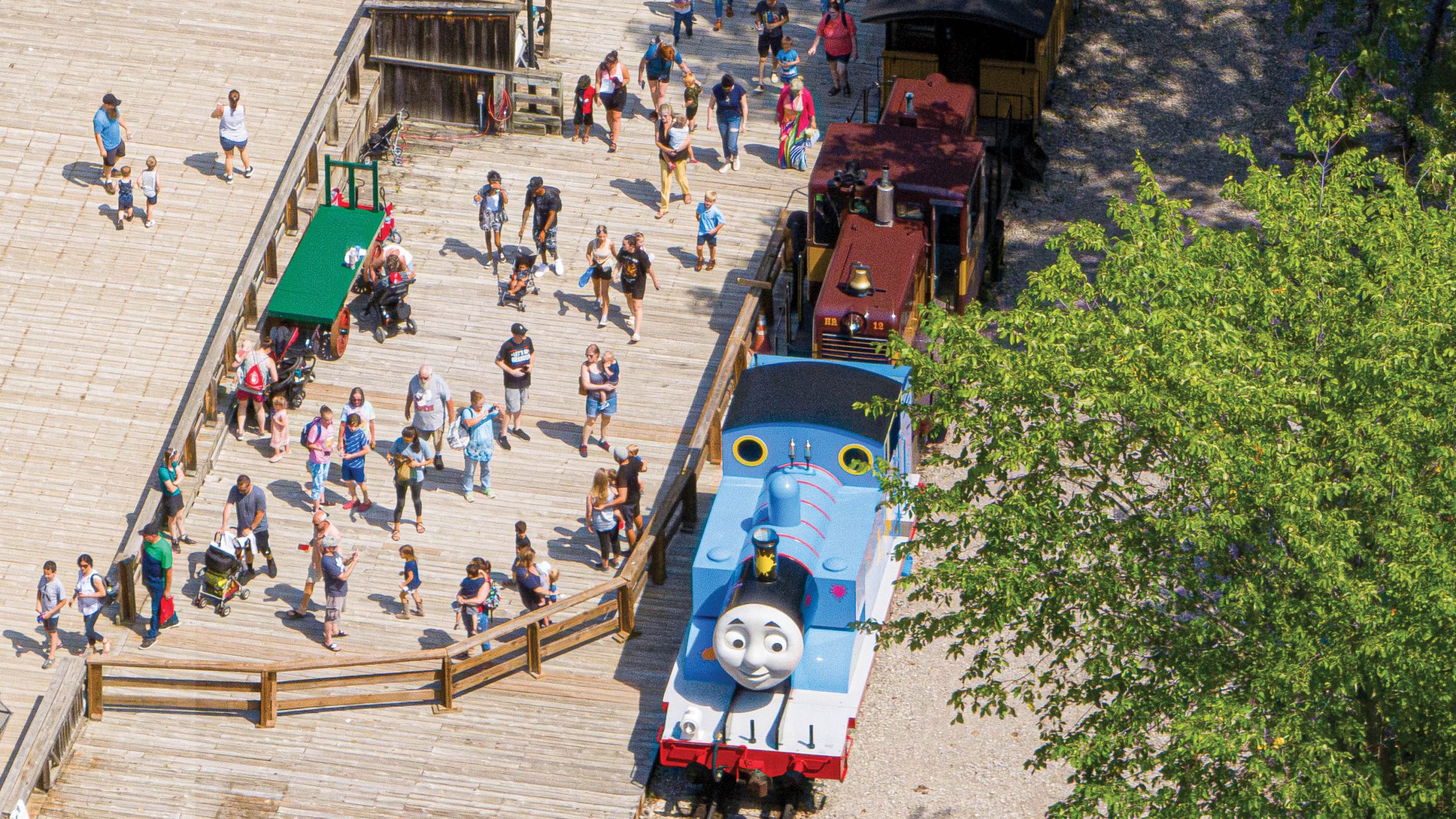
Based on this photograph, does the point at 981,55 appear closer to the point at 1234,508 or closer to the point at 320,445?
the point at 320,445

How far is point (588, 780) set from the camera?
69.2 feet

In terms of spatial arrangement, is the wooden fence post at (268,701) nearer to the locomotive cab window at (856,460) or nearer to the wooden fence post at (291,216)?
the locomotive cab window at (856,460)

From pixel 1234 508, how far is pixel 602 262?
1229 cm

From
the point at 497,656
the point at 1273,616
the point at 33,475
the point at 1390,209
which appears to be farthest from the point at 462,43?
the point at 1273,616

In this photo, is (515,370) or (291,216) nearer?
(515,370)

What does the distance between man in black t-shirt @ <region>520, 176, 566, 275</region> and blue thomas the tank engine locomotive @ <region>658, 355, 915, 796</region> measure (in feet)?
18.2

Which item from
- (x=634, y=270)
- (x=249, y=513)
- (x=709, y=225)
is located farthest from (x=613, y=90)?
(x=249, y=513)

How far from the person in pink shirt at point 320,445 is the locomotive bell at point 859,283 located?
21.0 feet

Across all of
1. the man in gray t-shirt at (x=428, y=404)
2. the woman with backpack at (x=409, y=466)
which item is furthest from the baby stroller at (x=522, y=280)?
the woman with backpack at (x=409, y=466)

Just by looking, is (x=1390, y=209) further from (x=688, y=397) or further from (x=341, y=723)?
(x=341, y=723)

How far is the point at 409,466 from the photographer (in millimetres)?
23641

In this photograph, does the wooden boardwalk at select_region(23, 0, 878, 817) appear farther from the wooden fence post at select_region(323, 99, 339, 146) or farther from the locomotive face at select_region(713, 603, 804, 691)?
the locomotive face at select_region(713, 603, 804, 691)

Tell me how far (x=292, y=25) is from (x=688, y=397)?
982cm

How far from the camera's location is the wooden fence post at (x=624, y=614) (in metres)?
22.7
